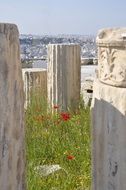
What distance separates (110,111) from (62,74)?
14.7 feet

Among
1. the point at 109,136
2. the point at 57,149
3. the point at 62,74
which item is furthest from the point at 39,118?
the point at 109,136

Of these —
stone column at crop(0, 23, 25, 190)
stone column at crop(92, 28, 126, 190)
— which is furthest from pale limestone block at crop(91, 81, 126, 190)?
stone column at crop(0, 23, 25, 190)

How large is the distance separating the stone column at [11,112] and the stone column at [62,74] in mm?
4234

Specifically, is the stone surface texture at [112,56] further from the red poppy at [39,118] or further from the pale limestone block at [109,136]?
the red poppy at [39,118]

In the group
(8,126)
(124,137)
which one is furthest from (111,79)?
(8,126)

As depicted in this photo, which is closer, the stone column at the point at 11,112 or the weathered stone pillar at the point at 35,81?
the stone column at the point at 11,112

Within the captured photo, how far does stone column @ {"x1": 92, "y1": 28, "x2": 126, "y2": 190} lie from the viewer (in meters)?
2.26

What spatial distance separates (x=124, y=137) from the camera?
2248mm

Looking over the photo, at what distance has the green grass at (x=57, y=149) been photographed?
406 cm

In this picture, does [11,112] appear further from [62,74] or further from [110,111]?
[62,74]

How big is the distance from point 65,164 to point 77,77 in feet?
8.07

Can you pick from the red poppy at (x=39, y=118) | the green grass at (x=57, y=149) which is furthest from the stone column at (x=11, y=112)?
the red poppy at (x=39, y=118)

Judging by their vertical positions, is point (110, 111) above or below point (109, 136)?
above

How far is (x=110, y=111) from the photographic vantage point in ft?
7.60
